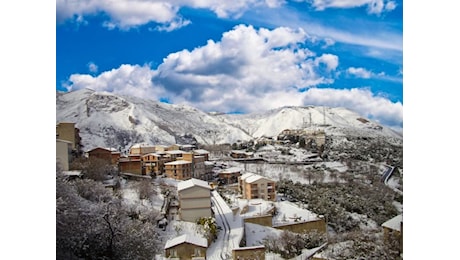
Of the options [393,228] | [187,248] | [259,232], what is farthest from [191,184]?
[393,228]

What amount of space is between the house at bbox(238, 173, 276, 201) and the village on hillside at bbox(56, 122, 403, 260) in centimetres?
1

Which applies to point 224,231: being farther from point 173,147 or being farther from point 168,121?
point 168,121

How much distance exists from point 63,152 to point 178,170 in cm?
116

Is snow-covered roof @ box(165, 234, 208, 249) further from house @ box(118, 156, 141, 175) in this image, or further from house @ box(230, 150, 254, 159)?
house @ box(230, 150, 254, 159)

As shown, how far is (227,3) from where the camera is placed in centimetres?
435

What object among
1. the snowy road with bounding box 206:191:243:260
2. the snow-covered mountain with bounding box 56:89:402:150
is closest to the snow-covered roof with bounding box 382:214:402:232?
the snow-covered mountain with bounding box 56:89:402:150

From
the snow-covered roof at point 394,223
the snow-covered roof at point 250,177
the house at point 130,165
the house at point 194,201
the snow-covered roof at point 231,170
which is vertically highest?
the house at point 130,165

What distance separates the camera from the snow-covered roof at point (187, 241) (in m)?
3.79

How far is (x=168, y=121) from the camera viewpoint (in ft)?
14.7

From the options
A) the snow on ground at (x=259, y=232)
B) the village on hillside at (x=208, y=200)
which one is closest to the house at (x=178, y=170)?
the village on hillside at (x=208, y=200)

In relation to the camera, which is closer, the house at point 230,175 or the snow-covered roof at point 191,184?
the snow-covered roof at point 191,184

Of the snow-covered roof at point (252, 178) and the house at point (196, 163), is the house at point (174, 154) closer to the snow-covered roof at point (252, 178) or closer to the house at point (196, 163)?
the house at point (196, 163)

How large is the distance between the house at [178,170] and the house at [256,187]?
0.56 meters
